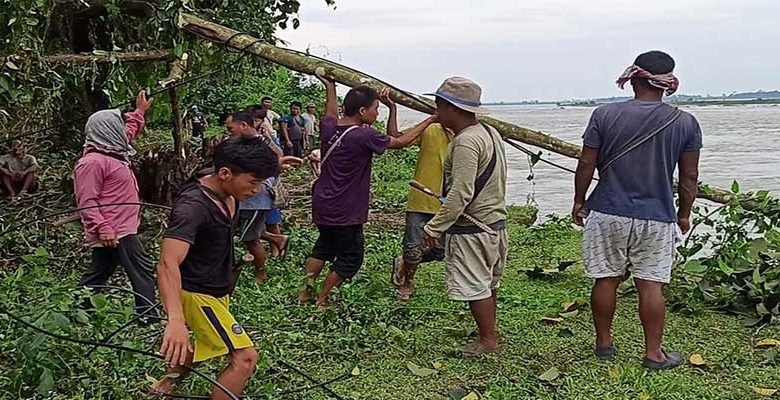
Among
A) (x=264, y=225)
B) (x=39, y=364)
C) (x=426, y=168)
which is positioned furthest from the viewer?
(x=264, y=225)

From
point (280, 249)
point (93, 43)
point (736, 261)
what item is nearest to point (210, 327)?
point (280, 249)

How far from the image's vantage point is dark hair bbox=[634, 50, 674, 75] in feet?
14.4

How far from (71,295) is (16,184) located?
7.22m

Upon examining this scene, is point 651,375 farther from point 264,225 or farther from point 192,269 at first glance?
point 264,225

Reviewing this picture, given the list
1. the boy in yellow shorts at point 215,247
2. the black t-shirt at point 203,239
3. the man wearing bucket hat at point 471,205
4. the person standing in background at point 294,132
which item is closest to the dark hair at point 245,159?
the boy in yellow shorts at point 215,247

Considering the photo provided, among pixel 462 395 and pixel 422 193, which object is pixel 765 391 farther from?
pixel 422 193

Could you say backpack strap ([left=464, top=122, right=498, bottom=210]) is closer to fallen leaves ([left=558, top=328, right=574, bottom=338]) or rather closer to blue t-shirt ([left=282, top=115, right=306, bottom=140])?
fallen leaves ([left=558, top=328, right=574, bottom=338])

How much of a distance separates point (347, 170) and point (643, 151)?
6.58 ft

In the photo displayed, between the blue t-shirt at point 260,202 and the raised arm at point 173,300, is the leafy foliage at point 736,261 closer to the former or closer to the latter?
the blue t-shirt at point 260,202

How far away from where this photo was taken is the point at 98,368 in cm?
427

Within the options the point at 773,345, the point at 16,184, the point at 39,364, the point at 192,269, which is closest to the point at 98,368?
the point at 39,364

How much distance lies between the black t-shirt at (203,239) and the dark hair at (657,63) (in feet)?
7.51

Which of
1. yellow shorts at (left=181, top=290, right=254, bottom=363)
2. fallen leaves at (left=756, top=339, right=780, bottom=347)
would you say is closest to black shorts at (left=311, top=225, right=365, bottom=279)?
yellow shorts at (left=181, top=290, right=254, bottom=363)

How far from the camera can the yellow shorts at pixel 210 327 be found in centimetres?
354
